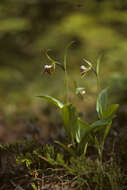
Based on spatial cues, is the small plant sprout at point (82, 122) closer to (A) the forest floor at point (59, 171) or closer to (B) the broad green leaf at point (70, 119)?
(B) the broad green leaf at point (70, 119)

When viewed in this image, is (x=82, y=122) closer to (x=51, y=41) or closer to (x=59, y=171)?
(x=59, y=171)

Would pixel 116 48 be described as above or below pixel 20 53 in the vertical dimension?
below

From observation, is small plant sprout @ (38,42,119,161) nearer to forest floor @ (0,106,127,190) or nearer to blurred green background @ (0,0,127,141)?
forest floor @ (0,106,127,190)

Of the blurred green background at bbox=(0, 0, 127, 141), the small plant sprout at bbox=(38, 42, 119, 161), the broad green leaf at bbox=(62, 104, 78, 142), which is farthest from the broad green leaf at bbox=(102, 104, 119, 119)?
the blurred green background at bbox=(0, 0, 127, 141)

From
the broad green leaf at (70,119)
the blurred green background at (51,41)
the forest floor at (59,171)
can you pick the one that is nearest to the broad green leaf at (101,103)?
the broad green leaf at (70,119)

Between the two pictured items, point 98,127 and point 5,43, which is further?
point 5,43

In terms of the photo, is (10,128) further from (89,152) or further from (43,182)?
(43,182)

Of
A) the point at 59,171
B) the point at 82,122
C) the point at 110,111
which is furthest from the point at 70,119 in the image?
the point at 59,171

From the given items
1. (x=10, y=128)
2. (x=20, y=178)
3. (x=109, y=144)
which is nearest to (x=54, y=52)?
(x=10, y=128)
